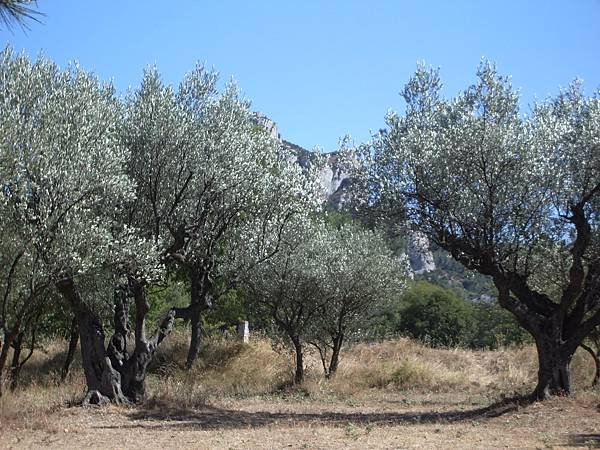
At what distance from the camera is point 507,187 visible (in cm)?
1343

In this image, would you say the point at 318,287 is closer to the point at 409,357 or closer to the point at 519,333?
the point at 409,357

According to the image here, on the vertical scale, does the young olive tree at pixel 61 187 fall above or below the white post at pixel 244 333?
above

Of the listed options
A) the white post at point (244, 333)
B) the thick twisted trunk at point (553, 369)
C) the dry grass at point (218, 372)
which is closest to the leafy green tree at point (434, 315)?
the white post at point (244, 333)

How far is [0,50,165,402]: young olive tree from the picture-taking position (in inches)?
445

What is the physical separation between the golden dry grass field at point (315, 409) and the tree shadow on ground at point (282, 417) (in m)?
0.03

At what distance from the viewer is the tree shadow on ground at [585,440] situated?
9953mm

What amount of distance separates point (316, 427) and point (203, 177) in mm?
5862

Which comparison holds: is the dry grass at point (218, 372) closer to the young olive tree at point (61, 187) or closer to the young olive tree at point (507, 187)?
the young olive tree at point (61, 187)

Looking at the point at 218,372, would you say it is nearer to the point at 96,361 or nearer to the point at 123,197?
the point at 96,361

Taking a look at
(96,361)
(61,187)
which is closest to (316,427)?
(96,361)

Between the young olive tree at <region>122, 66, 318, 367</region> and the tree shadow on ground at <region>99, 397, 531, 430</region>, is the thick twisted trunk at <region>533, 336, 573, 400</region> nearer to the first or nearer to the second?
the tree shadow on ground at <region>99, 397, 531, 430</region>

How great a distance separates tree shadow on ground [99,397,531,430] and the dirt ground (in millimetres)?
21

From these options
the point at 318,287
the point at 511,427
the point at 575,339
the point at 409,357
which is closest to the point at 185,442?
the point at 511,427

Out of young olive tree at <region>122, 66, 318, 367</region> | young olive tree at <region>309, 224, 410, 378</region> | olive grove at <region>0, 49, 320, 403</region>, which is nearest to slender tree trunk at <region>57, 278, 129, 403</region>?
olive grove at <region>0, 49, 320, 403</region>
